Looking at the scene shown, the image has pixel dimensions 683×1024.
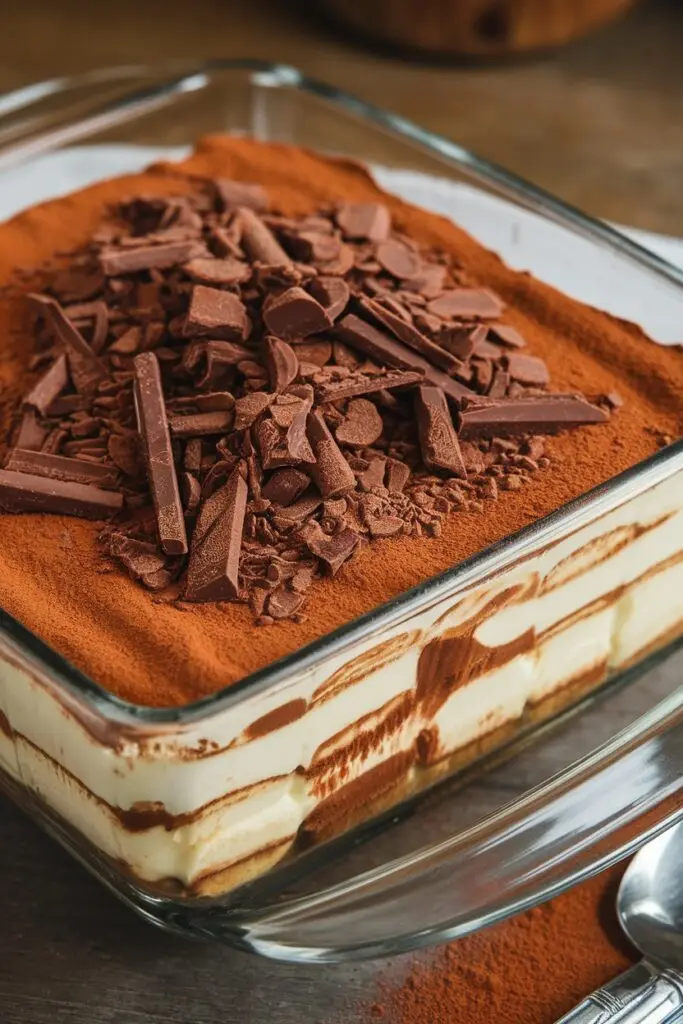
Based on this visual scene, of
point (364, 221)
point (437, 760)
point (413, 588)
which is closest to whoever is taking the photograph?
point (413, 588)

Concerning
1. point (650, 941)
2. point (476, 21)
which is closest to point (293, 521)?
point (650, 941)

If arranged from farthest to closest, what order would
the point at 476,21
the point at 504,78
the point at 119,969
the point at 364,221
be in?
the point at 504,78, the point at 476,21, the point at 364,221, the point at 119,969

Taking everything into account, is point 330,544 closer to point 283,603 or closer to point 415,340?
point 283,603

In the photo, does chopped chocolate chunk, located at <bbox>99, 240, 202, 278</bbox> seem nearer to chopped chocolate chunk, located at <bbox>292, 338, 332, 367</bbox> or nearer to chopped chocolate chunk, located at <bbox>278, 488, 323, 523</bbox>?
chopped chocolate chunk, located at <bbox>292, 338, 332, 367</bbox>

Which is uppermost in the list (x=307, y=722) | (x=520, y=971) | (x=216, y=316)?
(x=216, y=316)

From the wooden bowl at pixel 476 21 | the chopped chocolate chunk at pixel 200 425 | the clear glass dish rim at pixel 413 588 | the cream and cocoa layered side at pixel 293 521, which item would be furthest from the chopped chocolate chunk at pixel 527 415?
the wooden bowl at pixel 476 21

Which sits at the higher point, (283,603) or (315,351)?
(315,351)
